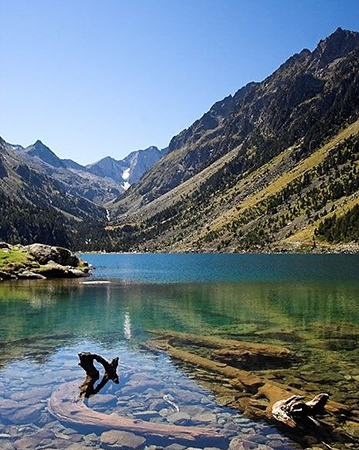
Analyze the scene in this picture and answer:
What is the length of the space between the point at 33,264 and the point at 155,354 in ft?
247

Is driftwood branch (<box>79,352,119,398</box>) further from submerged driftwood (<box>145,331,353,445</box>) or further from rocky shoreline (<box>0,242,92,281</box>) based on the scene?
rocky shoreline (<box>0,242,92,281</box>)

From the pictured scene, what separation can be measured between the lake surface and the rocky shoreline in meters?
26.2

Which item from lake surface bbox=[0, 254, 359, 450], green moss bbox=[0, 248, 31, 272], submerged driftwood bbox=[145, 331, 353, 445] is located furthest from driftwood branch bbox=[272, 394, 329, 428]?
green moss bbox=[0, 248, 31, 272]

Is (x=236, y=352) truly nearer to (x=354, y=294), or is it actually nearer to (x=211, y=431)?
(x=211, y=431)

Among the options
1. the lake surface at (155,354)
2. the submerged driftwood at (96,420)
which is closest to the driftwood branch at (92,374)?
the submerged driftwood at (96,420)

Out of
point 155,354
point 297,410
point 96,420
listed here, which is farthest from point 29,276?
point 297,410

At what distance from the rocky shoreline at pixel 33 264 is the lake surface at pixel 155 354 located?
26.2 meters

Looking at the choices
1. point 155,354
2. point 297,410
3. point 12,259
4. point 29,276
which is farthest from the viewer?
point 12,259

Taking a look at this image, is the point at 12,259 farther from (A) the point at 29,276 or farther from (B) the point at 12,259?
(A) the point at 29,276

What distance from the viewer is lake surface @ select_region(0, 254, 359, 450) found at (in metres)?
17.3

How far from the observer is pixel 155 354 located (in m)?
30.0

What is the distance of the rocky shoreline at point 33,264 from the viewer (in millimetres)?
92312

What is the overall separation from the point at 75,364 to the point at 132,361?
371 centimetres

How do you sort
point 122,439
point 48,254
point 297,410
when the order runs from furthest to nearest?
1. point 48,254
2. point 297,410
3. point 122,439
